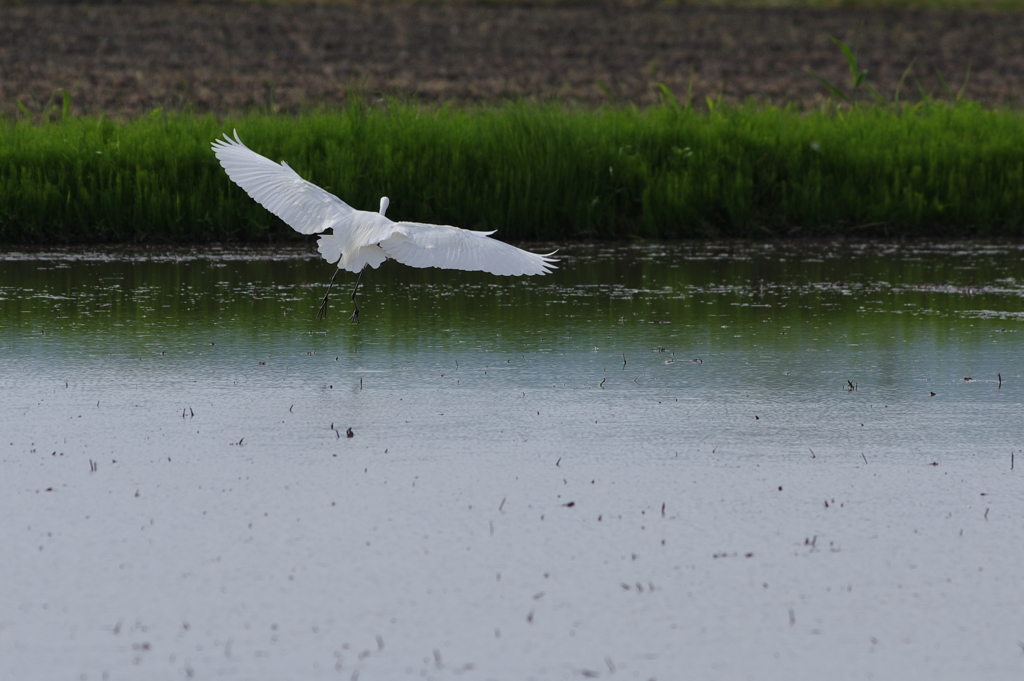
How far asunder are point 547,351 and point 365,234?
997mm

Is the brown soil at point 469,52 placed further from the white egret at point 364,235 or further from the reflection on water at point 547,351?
the white egret at point 364,235

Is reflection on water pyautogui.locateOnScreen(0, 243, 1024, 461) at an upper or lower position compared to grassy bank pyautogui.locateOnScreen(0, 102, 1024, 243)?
lower

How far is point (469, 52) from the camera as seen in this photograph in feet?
70.7

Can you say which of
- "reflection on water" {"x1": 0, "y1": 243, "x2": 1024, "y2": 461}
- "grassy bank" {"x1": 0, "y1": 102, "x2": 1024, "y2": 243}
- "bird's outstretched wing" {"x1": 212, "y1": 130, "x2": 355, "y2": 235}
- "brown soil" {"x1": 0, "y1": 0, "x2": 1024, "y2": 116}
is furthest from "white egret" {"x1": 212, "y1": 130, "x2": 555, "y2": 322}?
"brown soil" {"x1": 0, "y1": 0, "x2": 1024, "y2": 116}

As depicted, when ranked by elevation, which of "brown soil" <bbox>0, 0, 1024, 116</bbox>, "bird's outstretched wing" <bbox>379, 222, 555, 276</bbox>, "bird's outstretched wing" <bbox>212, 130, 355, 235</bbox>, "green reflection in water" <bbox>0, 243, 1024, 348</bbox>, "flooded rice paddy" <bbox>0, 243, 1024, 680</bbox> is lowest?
"flooded rice paddy" <bbox>0, 243, 1024, 680</bbox>

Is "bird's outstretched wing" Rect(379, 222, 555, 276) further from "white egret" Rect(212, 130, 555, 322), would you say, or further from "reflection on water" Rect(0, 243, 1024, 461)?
"reflection on water" Rect(0, 243, 1024, 461)

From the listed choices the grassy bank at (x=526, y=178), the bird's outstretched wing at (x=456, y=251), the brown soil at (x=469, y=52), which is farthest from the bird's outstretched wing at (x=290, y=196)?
the brown soil at (x=469, y=52)

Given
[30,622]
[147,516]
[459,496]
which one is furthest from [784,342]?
[30,622]

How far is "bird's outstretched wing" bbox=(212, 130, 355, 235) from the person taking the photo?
19.9 feet

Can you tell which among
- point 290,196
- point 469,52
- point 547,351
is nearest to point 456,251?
point 547,351

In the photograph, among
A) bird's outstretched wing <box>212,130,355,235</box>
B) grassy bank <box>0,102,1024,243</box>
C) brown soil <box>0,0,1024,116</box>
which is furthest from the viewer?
brown soil <box>0,0,1024,116</box>

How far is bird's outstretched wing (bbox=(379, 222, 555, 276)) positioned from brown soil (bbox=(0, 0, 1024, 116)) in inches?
381

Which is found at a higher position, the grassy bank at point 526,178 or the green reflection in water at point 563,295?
the grassy bank at point 526,178

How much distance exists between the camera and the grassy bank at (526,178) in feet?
29.9
